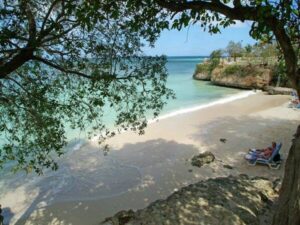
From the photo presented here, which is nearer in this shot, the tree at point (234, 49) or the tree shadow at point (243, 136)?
the tree shadow at point (243, 136)

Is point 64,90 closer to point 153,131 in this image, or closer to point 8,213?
point 8,213

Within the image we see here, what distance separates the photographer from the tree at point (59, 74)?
6070 millimetres

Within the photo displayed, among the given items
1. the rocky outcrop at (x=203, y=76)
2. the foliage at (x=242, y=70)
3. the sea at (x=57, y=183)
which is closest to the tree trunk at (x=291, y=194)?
the sea at (x=57, y=183)

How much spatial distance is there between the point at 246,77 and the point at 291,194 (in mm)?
33956

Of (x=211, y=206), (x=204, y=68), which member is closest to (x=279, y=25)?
(x=211, y=206)

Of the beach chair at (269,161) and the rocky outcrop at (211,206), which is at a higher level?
the rocky outcrop at (211,206)

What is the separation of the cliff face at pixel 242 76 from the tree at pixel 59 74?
97.4ft

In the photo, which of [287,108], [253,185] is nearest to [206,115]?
[287,108]

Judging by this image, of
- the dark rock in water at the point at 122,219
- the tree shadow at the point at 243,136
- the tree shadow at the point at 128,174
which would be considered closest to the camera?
the dark rock in water at the point at 122,219

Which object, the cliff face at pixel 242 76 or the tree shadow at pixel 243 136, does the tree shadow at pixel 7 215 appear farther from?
the cliff face at pixel 242 76

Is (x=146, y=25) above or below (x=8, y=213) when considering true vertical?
above

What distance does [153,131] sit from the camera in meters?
18.3

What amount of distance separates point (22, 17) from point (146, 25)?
2387 mm

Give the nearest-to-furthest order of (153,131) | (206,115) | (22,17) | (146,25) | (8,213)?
1. (22,17)
2. (146,25)
3. (8,213)
4. (153,131)
5. (206,115)
